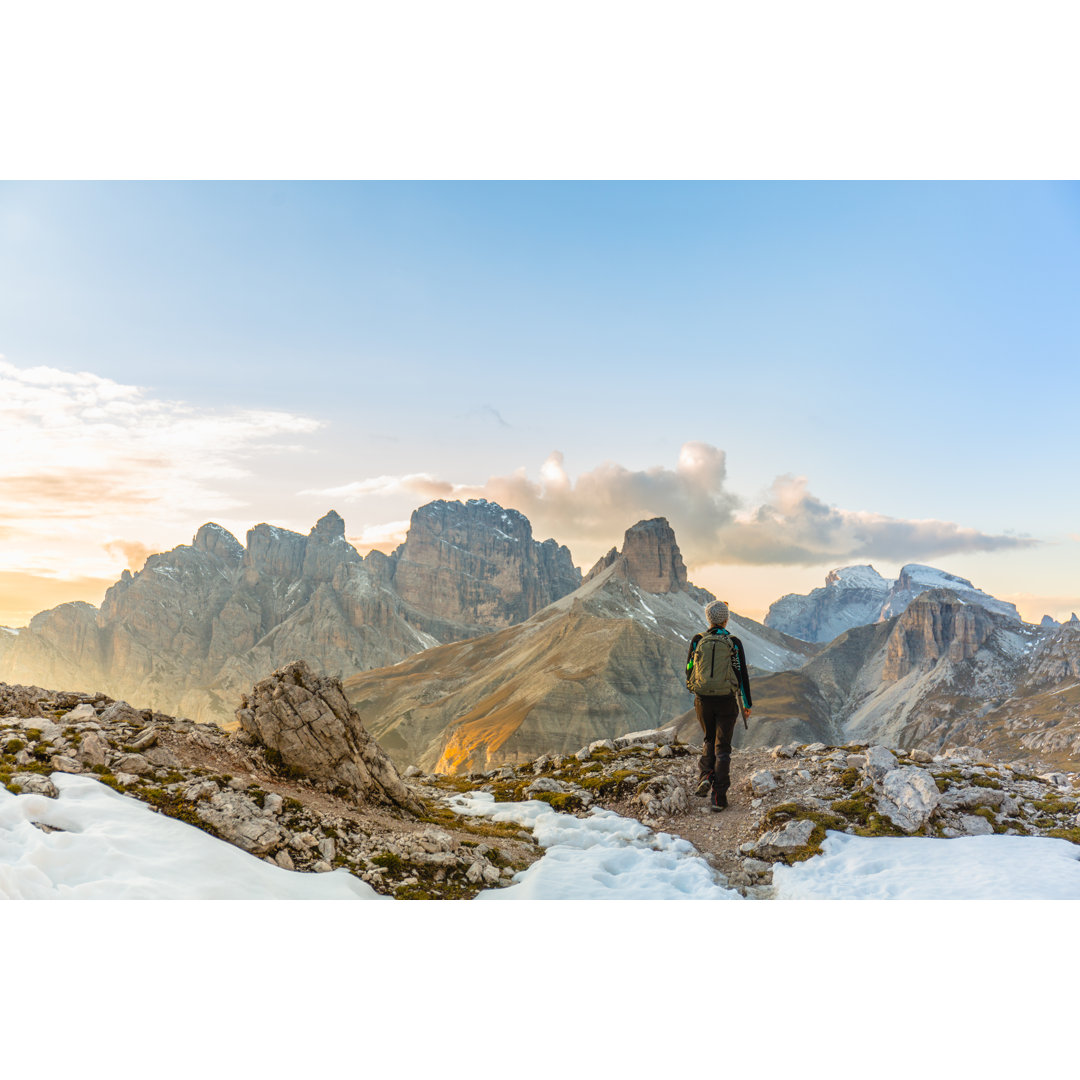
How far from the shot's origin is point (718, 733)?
1606 cm

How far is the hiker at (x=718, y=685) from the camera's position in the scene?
15133mm

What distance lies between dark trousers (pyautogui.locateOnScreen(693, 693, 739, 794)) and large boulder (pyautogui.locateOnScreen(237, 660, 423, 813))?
6.71 meters

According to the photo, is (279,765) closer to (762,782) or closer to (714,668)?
(714,668)

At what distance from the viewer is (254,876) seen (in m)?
9.80

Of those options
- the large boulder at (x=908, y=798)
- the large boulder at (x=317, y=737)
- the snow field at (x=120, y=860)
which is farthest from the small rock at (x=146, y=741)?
the large boulder at (x=908, y=798)

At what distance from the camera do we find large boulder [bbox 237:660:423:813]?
1505 cm

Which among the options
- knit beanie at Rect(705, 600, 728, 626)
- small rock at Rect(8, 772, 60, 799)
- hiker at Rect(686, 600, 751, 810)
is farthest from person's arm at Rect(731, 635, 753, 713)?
small rock at Rect(8, 772, 60, 799)

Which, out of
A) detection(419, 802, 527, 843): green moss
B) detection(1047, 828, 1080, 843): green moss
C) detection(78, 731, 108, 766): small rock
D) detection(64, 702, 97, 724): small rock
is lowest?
detection(419, 802, 527, 843): green moss

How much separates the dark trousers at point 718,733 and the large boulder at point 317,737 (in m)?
6.71

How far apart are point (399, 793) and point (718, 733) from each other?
7323 mm

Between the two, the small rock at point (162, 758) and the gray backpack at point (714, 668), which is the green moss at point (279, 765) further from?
the gray backpack at point (714, 668)

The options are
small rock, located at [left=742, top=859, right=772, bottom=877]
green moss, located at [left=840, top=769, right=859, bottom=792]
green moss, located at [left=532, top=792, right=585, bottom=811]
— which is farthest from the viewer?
green moss, located at [left=532, top=792, right=585, bottom=811]

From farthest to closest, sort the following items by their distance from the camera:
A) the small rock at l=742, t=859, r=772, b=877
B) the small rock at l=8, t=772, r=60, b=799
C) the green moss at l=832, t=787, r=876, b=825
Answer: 1. the green moss at l=832, t=787, r=876, b=825
2. the small rock at l=742, t=859, r=772, b=877
3. the small rock at l=8, t=772, r=60, b=799

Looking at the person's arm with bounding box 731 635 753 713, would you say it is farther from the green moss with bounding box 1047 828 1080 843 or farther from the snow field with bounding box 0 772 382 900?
the snow field with bounding box 0 772 382 900
